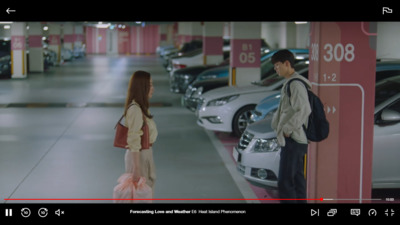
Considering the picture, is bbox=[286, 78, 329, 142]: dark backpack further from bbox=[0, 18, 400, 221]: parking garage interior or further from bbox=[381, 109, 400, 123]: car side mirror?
bbox=[0, 18, 400, 221]: parking garage interior

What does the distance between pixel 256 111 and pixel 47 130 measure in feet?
16.0

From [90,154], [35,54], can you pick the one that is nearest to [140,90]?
[90,154]

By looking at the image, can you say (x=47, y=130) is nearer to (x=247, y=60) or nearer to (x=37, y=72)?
(x=247, y=60)

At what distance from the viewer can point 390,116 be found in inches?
264

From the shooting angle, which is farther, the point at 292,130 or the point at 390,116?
the point at 390,116

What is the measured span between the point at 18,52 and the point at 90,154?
18.2m

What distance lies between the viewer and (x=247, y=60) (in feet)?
46.6

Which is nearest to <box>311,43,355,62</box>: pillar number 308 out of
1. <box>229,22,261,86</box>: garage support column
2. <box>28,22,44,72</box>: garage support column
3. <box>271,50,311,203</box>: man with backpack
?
<box>271,50,311,203</box>: man with backpack

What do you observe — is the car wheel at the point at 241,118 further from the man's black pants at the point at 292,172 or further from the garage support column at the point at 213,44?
the garage support column at the point at 213,44

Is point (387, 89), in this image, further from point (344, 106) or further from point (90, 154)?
point (90, 154)

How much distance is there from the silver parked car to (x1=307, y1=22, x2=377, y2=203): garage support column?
70 cm

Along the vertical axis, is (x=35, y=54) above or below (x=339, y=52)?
below
